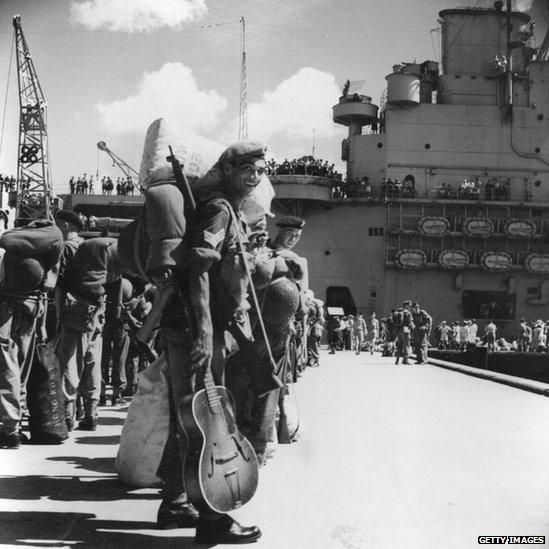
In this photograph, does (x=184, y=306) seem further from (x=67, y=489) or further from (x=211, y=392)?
(x=67, y=489)

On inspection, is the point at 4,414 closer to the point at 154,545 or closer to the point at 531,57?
the point at 154,545

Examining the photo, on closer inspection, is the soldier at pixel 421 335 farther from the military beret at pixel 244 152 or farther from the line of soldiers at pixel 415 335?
the military beret at pixel 244 152

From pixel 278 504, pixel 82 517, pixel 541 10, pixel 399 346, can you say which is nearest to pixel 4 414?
pixel 82 517

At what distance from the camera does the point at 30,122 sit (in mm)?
53375

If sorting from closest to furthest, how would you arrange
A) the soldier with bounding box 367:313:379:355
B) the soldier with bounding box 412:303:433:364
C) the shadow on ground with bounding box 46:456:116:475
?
the shadow on ground with bounding box 46:456:116:475 → the soldier with bounding box 412:303:433:364 → the soldier with bounding box 367:313:379:355

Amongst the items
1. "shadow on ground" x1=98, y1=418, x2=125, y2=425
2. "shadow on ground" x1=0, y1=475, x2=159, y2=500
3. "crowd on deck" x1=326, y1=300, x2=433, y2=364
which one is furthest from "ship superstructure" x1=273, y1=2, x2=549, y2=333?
"shadow on ground" x1=0, y1=475, x2=159, y2=500

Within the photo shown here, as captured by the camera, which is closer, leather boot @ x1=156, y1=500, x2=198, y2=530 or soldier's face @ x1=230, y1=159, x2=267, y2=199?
leather boot @ x1=156, y1=500, x2=198, y2=530

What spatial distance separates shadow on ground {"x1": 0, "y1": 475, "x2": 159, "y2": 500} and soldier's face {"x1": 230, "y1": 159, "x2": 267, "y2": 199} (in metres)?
1.94

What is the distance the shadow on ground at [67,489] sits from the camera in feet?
14.6

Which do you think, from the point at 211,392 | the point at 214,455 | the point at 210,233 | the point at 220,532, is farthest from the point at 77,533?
the point at 210,233

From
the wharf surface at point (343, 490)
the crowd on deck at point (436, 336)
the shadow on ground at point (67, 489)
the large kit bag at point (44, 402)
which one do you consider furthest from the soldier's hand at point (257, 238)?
the crowd on deck at point (436, 336)

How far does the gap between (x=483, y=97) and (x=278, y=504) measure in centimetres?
4700

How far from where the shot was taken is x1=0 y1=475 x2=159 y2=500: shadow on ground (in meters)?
4.45

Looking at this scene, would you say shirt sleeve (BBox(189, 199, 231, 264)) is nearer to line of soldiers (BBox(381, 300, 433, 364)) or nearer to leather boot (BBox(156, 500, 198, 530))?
leather boot (BBox(156, 500, 198, 530))
